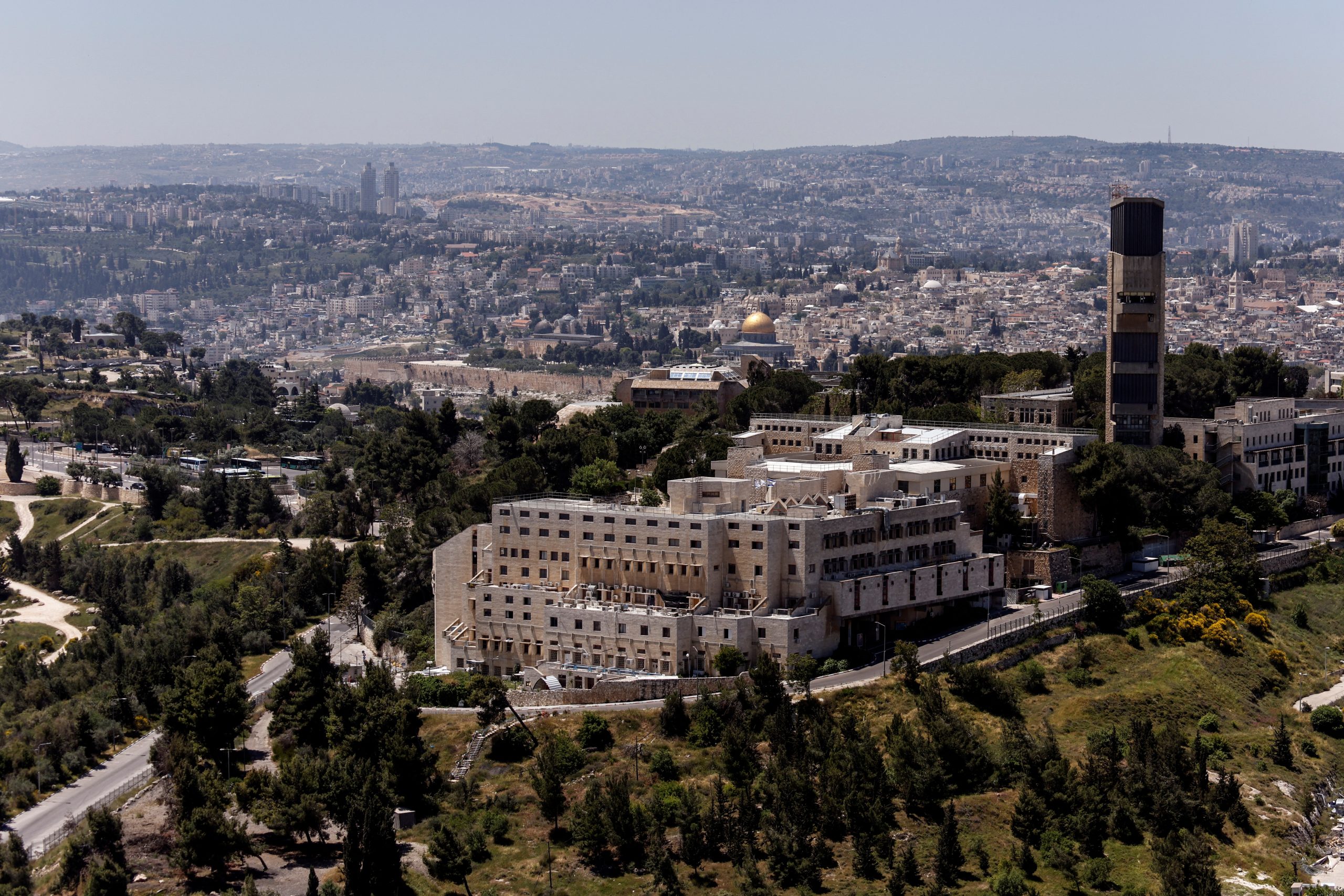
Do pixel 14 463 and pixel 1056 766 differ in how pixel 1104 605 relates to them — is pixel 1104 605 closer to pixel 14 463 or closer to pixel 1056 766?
pixel 1056 766

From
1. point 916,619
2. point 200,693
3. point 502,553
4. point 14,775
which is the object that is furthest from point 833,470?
point 14,775

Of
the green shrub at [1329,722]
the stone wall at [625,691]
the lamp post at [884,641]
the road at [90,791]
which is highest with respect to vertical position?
Result: the lamp post at [884,641]

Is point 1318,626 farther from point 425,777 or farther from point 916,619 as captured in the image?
point 425,777

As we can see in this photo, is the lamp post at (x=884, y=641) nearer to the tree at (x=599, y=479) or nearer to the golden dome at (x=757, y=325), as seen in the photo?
the tree at (x=599, y=479)

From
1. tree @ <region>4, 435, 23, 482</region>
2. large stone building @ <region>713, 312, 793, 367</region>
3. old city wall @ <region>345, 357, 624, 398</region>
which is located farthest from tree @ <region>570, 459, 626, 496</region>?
old city wall @ <region>345, 357, 624, 398</region>

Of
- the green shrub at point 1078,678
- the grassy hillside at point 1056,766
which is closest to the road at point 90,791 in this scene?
the grassy hillside at point 1056,766

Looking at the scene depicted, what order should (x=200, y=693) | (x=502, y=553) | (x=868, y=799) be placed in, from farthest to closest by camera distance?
1. (x=502, y=553)
2. (x=200, y=693)
3. (x=868, y=799)
